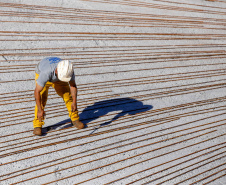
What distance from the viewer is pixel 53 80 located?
3.79 metres

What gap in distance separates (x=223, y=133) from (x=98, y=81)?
248 cm

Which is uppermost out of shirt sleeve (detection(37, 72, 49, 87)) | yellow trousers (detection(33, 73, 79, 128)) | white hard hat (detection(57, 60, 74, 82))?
white hard hat (detection(57, 60, 74, 82))

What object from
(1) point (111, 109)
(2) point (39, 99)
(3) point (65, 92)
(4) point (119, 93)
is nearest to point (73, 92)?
(3) point (65, 92)

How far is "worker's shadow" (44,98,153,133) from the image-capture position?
475 cm

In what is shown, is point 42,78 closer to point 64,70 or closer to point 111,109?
point 64,70

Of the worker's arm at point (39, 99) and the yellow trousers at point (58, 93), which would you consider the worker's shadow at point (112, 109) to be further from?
the worker's arm at point (39, 99)

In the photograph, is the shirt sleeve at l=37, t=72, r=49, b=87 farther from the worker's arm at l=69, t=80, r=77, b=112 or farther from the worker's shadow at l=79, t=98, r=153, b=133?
the worker's shadow at l=79, t=98, r=153, b=133

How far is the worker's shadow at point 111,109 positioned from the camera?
4.75 metres

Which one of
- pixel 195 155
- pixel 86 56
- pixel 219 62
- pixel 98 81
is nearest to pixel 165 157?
pixel 195 155

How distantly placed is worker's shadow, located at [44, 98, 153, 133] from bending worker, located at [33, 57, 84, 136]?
1.61ft

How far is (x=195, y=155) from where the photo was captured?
14.5 ft

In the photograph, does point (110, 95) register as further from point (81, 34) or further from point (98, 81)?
point (81, 34)

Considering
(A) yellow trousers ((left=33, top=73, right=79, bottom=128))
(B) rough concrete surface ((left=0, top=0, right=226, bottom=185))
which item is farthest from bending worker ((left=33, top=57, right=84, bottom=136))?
(B) rough concrete surface ((left=0, top=0, right=226, bottom=185))

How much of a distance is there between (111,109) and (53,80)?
60.8 inches
